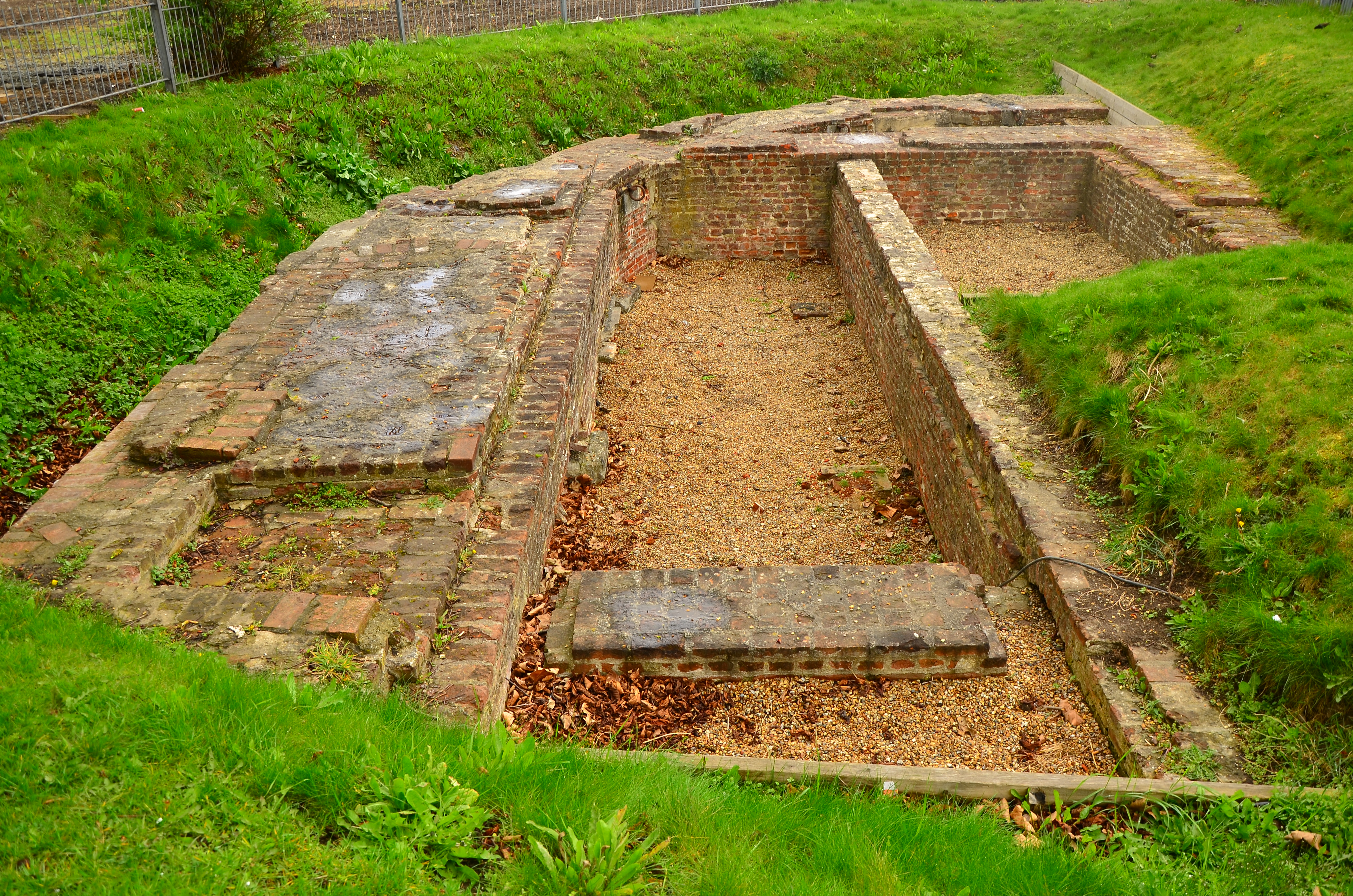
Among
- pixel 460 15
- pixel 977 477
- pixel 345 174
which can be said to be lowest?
pixel 977 477

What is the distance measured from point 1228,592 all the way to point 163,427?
5.19 meters

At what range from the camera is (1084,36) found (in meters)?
15.7

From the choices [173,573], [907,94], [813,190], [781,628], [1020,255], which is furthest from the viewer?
[907,94]

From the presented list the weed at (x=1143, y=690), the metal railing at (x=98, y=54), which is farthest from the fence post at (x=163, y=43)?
the weed at (x=1143, y=690)

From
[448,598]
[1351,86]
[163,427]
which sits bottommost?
[448,598]

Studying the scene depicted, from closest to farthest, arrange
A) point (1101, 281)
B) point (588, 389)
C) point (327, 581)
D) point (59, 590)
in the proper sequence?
point (59, 590), point (327, 581), point (1101, 281), point (588, 389)

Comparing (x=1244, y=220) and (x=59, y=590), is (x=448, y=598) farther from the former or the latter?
(x=1244, y=220)

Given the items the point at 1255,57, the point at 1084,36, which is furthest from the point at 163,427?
the point at 1084,36

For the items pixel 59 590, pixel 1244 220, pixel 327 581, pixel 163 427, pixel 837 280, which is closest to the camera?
pixel 59 590

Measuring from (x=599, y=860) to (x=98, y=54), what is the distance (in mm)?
10818

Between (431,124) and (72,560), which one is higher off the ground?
(431,124)

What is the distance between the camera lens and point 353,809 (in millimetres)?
2520

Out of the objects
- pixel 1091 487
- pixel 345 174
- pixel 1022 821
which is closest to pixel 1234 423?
pixel 1091 487

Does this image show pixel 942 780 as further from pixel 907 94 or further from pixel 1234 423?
pixel 907 94
